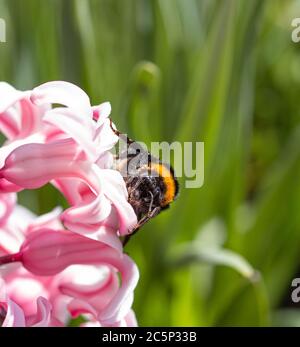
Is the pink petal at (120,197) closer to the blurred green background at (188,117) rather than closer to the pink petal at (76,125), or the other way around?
the pink petal at (76,125)

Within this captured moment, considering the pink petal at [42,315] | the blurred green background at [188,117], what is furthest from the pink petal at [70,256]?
the blurred green background at [188,117]

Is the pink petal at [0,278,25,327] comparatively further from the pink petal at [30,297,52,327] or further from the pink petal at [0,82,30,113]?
the pink petal at [0,82,30,113]

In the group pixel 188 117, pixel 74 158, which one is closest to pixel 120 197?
pixel 74 158

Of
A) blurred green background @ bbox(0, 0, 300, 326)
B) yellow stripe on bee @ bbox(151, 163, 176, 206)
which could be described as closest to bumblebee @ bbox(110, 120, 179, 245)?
yellow stripe on bee @ bbox(151, 163, 176, 206)

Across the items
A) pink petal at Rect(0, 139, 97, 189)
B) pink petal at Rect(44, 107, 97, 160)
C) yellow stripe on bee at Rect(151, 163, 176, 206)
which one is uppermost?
pink petal at Rect(44, 107, 97, 160)

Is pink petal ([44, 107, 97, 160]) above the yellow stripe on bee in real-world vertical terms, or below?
above

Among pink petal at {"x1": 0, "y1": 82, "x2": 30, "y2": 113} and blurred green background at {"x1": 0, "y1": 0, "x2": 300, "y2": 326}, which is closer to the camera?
pink petal at {"x1": 0, "y1": 82, "x2": 30, "y2": 113}

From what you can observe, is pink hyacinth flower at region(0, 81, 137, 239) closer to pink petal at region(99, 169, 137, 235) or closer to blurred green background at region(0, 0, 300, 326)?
pink petal at region(99, 169, 137, 235)
